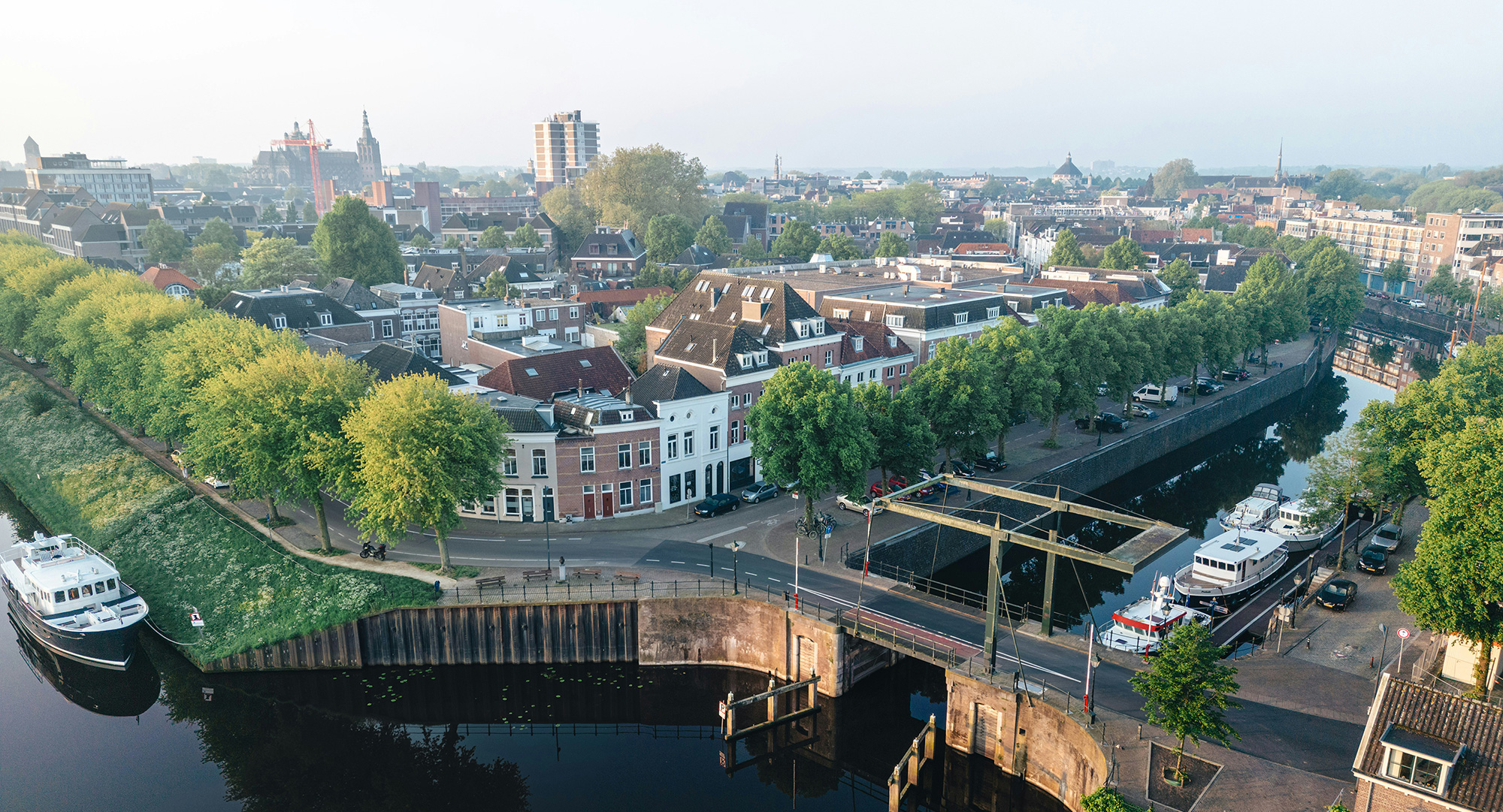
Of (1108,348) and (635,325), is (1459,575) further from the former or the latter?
(635,325)

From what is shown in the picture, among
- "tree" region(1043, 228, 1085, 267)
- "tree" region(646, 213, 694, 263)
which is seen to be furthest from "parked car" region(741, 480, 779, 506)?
"tree" region(1043, 228, 1085, 267)

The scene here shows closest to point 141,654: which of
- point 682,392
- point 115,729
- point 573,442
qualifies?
point 115,729

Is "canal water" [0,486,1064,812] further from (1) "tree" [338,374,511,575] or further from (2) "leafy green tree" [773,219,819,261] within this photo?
(2) "leafy green tree" [773,219,819,261]

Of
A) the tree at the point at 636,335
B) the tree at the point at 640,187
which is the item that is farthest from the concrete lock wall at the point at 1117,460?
the tree at the point at 640,187

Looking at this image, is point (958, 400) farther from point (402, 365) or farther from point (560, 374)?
point (402, 365)

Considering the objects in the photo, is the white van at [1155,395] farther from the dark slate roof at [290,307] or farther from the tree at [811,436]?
the dark slate roof at [290,307]

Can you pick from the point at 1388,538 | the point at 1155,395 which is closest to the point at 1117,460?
the point at 1155,395

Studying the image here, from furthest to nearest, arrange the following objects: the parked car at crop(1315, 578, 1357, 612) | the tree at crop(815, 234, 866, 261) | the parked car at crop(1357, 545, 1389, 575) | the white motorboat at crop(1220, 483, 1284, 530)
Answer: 1. the tree at crop(815, 234, 866, 261)
2. the white motorboat at crop(1220, 483, 1284, 530)
3. the parked car at crop(1357, 545, 1389, 575)
4. the parked car at crop(1315, 578, 1357, 612)
